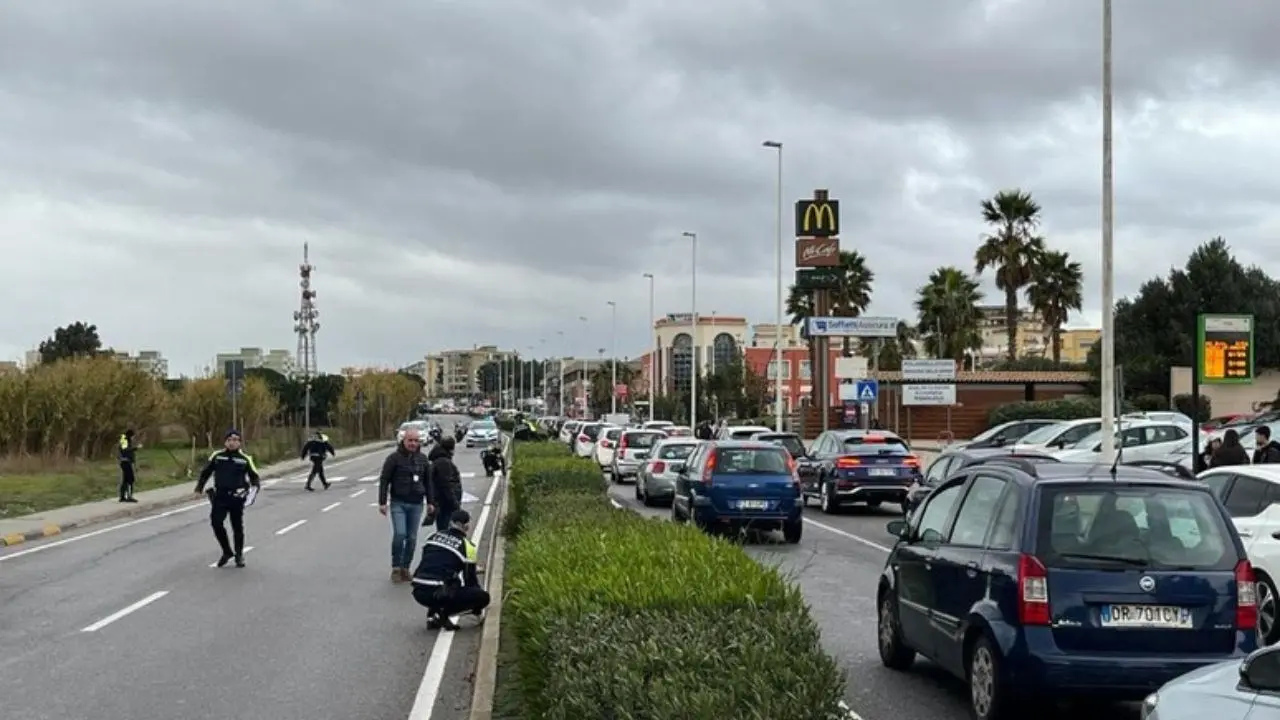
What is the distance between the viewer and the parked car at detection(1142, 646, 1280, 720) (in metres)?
4.64

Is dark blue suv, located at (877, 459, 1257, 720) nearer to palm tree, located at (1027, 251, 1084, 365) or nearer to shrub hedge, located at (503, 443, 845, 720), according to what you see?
shrub hedge, located at (503, 443, 845, 720)

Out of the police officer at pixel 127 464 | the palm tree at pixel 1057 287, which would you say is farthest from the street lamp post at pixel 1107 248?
the palm tree at pixel 1057 287

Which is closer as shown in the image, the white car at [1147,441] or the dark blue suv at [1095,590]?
the dark blue suv at [1095,590]

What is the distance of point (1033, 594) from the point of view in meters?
7.64

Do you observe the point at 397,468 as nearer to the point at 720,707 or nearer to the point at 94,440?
the point at 720,707

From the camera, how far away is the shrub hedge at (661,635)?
16.4 ft

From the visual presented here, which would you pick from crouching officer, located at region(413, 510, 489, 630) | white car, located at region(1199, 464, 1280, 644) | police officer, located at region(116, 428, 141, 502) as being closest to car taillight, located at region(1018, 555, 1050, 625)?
white car, located at region(1199, 464, 1280, 644)

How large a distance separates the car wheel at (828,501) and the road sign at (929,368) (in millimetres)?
24433

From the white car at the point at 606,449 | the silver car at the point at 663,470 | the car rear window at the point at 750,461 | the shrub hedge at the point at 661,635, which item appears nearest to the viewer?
the shrub hedge at the point at 661,635

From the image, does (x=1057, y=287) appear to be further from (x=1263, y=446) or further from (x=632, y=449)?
(x=1263, y=446)

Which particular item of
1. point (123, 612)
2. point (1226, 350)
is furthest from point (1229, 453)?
point (123, 612)

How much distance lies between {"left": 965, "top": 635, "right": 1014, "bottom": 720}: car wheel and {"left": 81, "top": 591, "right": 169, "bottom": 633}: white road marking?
7998 mm

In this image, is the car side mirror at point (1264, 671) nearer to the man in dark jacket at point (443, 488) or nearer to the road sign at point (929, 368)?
the man in dark jacket at point (443, 488)

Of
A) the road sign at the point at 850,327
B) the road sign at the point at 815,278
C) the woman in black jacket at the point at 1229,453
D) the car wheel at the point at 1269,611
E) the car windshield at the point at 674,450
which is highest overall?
the road sign at the point at 815,278
